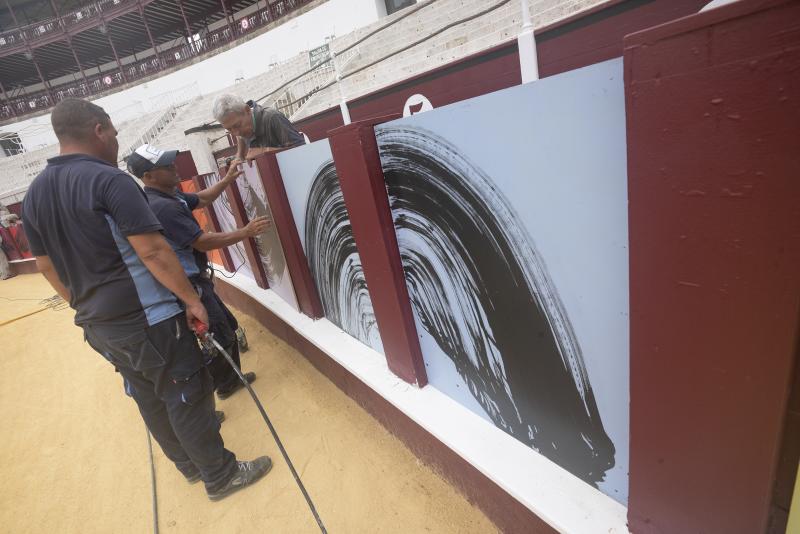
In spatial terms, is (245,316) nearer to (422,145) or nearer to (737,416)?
(422,145)

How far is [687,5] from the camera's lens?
2.82 m

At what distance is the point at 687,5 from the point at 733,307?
3.33 metres

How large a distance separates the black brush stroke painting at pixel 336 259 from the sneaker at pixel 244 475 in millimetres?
897

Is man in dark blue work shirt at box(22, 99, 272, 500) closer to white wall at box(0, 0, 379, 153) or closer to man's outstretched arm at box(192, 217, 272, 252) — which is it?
man's outstretched arm at box(192, 217, 272, 252)

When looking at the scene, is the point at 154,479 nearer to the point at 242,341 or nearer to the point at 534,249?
the point at 242,341

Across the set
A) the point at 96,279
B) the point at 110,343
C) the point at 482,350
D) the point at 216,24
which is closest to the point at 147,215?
the point at 96,279

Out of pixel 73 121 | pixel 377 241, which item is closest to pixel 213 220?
pixel 73 121

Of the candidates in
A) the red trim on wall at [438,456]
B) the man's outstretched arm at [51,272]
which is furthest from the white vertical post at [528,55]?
the man's outstretched arm at [51,272]

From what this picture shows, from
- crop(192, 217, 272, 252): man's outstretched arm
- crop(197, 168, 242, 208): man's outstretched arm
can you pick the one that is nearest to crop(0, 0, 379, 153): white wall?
crop(197, 168, 242, 208): man's outstretched arm

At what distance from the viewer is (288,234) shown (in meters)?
2.62

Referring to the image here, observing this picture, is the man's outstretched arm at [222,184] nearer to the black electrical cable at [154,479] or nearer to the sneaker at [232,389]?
the sneaker at [232,389]

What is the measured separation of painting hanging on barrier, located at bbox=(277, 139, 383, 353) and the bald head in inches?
37.4

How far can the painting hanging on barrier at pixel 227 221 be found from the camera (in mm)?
3896

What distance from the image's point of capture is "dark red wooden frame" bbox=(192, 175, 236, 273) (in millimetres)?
4180
